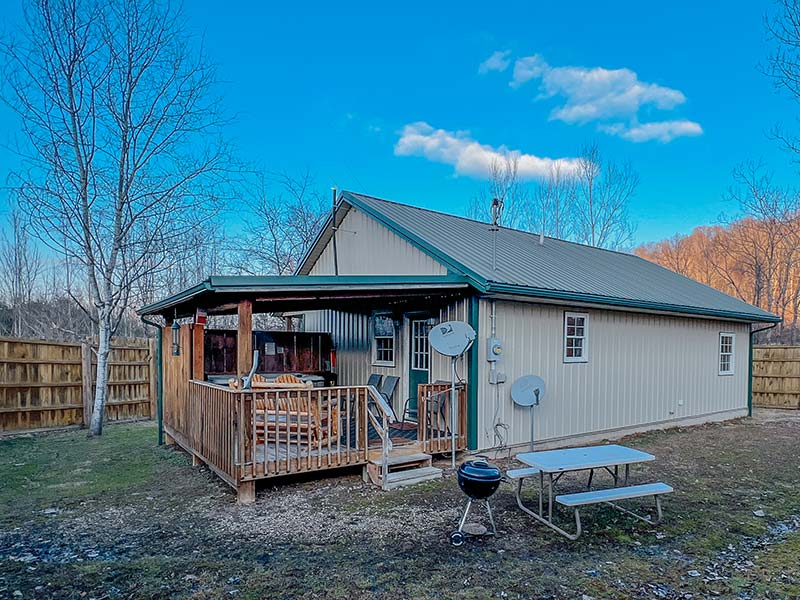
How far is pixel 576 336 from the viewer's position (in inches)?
328

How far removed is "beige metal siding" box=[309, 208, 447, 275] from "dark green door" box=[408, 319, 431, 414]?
868 mm

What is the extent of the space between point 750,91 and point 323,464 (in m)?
11.8

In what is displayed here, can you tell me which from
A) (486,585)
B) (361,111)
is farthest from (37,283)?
(486,585)

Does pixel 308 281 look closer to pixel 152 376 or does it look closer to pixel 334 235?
pixel 334 235

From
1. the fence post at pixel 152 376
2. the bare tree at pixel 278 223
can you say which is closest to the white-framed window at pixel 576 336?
the fence post at pixel 152 376

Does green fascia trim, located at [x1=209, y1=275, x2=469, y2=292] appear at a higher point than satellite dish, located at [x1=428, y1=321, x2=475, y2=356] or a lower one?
higher

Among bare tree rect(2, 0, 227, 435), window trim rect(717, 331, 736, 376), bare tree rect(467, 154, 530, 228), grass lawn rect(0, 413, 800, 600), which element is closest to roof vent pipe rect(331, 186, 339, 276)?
bare tree rect(2, 0, 227, 435)

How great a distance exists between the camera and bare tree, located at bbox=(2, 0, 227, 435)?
8.93m

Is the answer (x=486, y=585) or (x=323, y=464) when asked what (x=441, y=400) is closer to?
(x=323, y=464)

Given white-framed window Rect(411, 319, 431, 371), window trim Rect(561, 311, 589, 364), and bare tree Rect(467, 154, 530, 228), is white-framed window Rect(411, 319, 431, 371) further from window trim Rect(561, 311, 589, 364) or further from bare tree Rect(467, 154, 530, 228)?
bare tree Rect(467, 154, 530, 228)

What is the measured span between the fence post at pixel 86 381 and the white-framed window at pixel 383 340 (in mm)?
5738

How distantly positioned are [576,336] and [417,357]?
2592mm

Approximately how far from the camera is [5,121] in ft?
29.8

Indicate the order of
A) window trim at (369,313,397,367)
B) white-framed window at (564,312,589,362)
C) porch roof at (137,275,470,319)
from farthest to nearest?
window trim at (369,313,397,367)
white-framed window at (564,312,589,362)
porch roof at (137,275,470,319)
